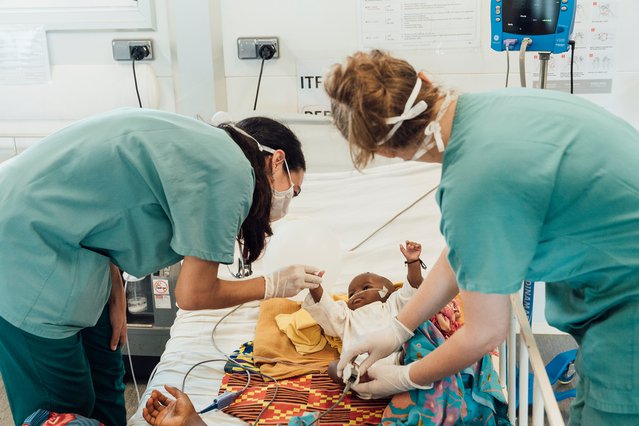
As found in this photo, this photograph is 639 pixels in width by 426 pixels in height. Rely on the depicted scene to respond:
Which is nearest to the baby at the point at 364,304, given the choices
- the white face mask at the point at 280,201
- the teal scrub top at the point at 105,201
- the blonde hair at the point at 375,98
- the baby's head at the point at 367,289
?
the baby's head at the point at 367,289

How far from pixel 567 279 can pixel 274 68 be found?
2018mm

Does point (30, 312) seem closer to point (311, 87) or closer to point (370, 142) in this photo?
point (370, 142)

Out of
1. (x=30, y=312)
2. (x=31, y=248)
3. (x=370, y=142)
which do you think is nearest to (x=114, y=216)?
(x=31, y=248)

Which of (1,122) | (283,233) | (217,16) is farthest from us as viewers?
(1,122)

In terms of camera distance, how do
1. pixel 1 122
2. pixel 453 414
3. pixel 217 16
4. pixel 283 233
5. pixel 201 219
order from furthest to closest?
pixel 1 122 → pixel 217 16 → pixel 283 233 → pixel 453 414 → pixel 201 219

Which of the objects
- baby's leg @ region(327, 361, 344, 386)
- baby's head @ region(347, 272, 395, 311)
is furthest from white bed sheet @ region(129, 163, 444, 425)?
baby's leg @ region(327, 361, 344, 386)

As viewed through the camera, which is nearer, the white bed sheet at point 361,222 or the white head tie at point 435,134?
the white head tie at point 435,134

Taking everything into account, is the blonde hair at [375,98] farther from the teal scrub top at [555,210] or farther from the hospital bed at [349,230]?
the hospital bed at [349,230]

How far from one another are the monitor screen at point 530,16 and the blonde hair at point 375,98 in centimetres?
114

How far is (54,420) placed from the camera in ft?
4.77

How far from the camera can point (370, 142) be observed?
1228 mm

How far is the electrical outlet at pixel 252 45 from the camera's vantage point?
2889mm

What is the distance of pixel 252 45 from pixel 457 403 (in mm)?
1852

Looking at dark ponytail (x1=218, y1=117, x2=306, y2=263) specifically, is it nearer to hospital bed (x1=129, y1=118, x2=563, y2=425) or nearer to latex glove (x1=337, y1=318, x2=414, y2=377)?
latex glove (x1=337, y1=318, x2=414, y2=377)
